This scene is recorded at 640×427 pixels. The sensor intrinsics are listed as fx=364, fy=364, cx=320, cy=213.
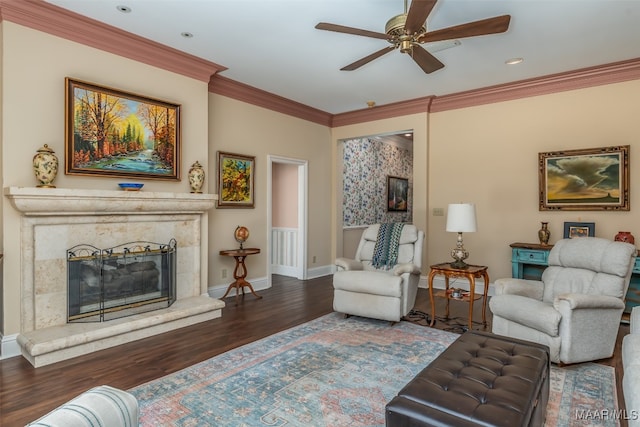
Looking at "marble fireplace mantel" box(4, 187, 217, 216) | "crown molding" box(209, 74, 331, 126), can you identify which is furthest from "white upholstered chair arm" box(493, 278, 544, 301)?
"crown molding" box(209, 74, 331, 126)

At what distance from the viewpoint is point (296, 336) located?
347cm

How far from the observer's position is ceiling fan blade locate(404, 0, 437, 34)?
2232 mm

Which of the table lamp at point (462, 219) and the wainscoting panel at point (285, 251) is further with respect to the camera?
the wainscoting panel at point (285, 251)

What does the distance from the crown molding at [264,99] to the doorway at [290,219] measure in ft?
2.59

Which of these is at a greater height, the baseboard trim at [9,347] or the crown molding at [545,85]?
the crown molding at [545,85]

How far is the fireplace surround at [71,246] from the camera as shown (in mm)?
2957

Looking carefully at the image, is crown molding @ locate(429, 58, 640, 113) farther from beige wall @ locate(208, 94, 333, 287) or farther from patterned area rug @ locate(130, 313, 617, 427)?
patterned area rug @ locate(130, 313, 617, 427)

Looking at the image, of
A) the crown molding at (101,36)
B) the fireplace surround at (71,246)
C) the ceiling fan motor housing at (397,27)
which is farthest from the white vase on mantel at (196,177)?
the ceiling fan motor housing at (397,27)

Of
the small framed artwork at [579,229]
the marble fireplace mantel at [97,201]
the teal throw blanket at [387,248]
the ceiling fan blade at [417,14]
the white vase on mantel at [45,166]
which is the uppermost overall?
the ceiling fan blade at [417,14]

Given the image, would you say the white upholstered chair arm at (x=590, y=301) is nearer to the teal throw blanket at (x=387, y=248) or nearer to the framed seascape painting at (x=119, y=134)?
the teal throw blanket at (x=387, y=248)

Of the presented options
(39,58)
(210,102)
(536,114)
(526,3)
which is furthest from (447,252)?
(39,58)

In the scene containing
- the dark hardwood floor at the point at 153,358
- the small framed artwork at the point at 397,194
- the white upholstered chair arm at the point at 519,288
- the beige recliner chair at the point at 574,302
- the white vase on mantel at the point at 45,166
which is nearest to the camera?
the dark hardwood floor at the point at 153,358

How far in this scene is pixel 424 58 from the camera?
310cm

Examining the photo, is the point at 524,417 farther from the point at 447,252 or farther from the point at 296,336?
the point at 447,252
